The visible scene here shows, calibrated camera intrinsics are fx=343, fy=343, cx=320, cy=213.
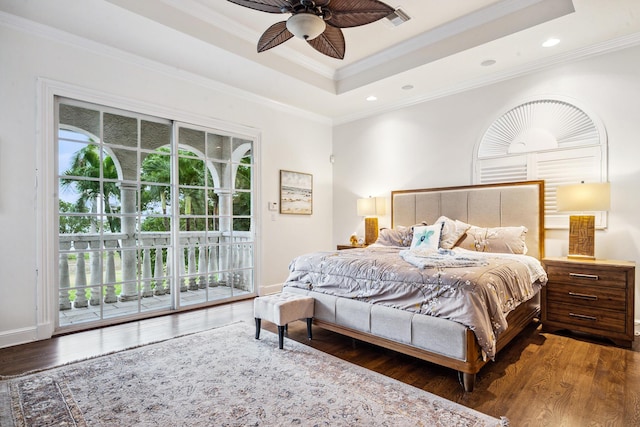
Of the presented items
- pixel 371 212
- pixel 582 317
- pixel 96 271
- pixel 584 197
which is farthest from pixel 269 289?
pixel 584 197

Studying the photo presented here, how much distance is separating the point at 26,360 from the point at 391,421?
2714mm

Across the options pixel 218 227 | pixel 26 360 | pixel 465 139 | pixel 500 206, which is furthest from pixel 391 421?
pixel 465 139

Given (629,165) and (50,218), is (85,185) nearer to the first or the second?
(50,218)

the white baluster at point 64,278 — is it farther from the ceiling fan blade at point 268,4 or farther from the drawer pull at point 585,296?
the drawer pull at point 585,296

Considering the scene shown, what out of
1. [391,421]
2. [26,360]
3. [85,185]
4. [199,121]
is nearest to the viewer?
[391,421]

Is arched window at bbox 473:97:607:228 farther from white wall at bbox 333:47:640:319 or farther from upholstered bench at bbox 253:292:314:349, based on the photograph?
upholstered bench at bbox 253:292:314:349

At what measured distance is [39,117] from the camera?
10.1ft

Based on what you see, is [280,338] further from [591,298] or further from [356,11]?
[591,298]

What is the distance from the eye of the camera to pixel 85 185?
3.45 m

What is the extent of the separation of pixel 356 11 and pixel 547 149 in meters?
2.72

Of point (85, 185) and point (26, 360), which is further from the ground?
point (85, 185)

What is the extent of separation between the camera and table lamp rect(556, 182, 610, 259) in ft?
10.1

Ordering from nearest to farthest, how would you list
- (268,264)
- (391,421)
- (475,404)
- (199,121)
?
1. (391,421)
2. (475,404)
3. (199,121)
4. (268,264)

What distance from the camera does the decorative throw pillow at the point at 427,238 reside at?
143 inches
